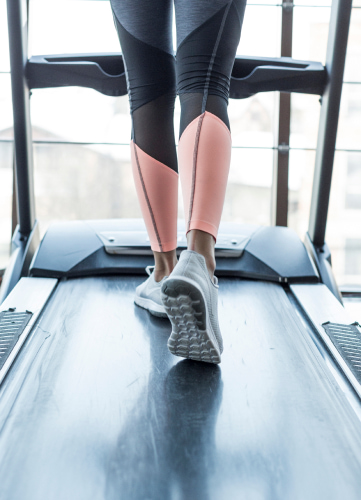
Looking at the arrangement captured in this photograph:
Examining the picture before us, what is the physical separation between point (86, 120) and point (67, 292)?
5.86ft

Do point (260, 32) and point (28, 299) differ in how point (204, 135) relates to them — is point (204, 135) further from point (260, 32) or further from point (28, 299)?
point (260, 32)

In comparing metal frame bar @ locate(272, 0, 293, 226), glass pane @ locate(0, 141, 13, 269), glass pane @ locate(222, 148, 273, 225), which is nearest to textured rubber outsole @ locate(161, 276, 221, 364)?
metal frame bar @ locate(272, 0, 293, 226)

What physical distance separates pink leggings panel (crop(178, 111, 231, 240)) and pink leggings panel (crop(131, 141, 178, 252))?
19 cm

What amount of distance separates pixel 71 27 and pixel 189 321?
92.1 inches

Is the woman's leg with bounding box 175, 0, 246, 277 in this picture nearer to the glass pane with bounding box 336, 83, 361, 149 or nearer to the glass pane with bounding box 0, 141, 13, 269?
the glass pane with bounding box 0, 141, 13, 269

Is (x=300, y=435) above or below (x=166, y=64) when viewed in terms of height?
below

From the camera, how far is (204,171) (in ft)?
2.86

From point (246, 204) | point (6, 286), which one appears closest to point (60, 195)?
point (246, 204)

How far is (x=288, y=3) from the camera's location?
2355mm

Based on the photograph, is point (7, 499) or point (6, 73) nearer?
point (7, 499)

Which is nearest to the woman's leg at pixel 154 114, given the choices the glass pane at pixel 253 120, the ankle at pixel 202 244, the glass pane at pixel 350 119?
the ankle at pixel 202 244

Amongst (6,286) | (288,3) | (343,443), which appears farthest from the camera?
(288,3)

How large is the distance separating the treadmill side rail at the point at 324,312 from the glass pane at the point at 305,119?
5.24ft

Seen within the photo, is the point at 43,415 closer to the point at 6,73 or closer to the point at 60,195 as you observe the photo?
the point at 6,73
